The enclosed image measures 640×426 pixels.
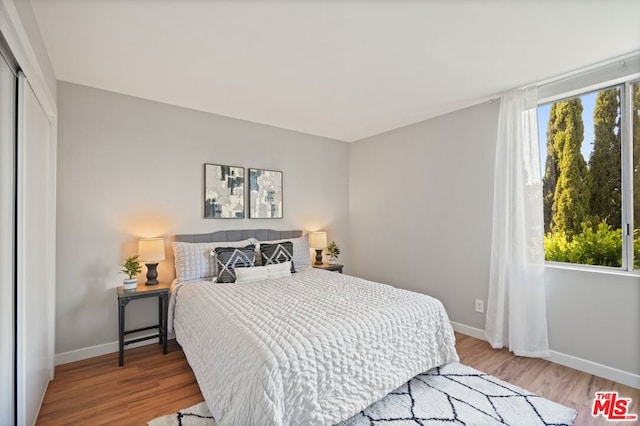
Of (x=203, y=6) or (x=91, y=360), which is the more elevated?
(x=203, y=6)

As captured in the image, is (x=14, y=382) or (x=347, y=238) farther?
(x=347, y=238)

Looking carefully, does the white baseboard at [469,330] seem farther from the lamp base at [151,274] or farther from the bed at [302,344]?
the lamp base at [151,274]

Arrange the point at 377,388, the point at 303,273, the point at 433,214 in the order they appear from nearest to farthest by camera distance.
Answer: the point at 377,388 → the point at 303,273 → the point at 433,214

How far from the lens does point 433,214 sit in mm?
3635

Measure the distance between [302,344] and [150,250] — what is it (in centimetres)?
196

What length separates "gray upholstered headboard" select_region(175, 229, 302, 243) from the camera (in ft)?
10.8

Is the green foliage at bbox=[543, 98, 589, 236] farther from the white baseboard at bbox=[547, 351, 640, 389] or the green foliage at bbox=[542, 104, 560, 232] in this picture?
the white baseboard at bbox=[547, 351, 640, 389]

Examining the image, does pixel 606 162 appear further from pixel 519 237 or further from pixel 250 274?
pixel 250 274

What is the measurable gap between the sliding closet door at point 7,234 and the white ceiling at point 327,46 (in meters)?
0.58

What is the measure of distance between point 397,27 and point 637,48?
187 centimetres

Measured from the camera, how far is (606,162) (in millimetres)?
2523

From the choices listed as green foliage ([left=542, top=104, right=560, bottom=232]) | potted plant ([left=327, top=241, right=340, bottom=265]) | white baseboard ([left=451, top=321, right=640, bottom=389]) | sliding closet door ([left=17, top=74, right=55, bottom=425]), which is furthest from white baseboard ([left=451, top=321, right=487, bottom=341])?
sliding closet door ([left=17, top=74, right=55, bottom=425])

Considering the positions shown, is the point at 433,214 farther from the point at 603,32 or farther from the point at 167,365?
the point at 167,365

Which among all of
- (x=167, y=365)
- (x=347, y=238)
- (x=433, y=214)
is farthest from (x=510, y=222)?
(x=167, y=365)
